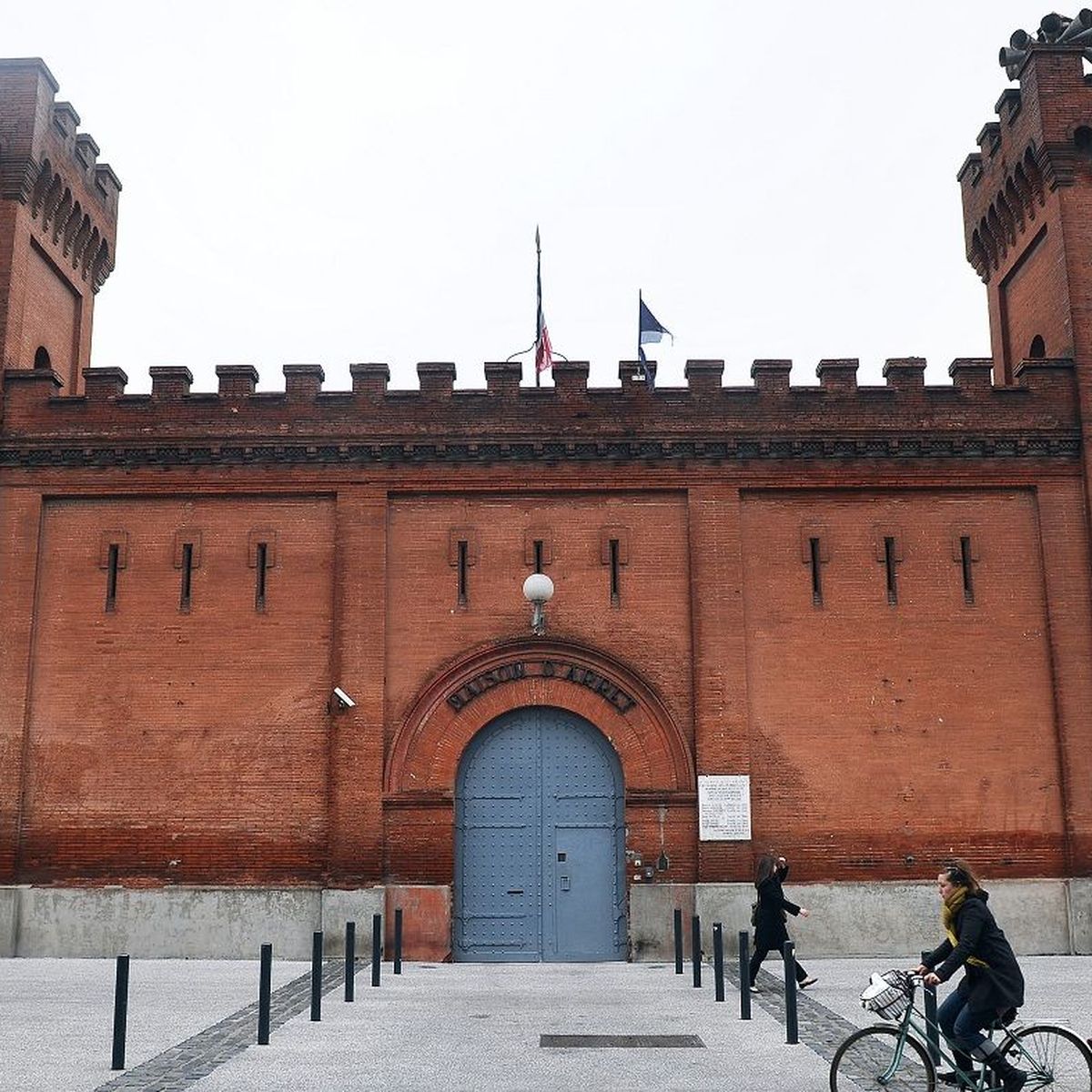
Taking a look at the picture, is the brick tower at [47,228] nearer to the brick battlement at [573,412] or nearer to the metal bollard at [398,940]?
the brick battlement at [573,412]

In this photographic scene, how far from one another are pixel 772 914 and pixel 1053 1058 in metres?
6.91

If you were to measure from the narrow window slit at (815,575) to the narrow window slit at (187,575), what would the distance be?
9.68m

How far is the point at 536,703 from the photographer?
2025 cm

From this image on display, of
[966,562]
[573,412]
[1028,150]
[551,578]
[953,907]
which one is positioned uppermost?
[1028,150]

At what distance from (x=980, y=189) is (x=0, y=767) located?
19.8 m

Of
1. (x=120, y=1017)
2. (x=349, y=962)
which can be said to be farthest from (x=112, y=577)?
(x=120, y=1017)

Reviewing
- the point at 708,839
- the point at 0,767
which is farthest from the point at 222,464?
the point at 708,839

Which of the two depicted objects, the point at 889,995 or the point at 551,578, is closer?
the point at 889,995

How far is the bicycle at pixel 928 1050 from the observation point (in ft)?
30.0

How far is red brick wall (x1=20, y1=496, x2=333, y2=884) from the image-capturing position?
20000mm

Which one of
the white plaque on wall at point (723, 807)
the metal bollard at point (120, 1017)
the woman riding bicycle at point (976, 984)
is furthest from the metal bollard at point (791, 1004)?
the white plaque on wall at point (723, 807)

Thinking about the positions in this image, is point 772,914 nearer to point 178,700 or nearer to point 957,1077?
point 957,1077

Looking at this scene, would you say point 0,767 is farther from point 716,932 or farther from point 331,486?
point 716,932

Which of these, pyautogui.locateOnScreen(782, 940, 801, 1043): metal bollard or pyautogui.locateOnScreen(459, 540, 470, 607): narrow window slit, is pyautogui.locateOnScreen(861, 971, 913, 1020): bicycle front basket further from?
pyautogui.locateOnScreen(459, 540, 470, 607): narrow window slit
